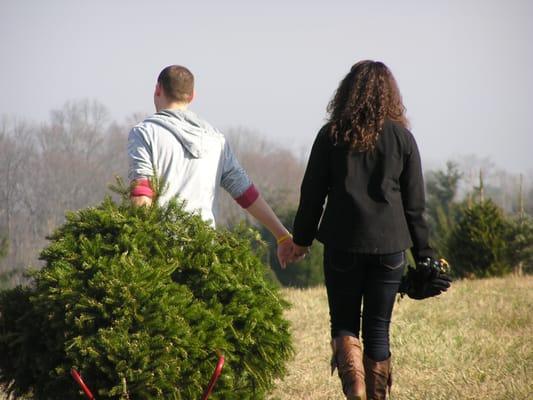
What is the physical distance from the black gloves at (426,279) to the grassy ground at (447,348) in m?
0.85

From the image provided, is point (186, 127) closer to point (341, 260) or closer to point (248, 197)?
point (248, 197)

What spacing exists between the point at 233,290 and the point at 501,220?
1263cm

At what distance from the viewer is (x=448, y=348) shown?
22.8 feet

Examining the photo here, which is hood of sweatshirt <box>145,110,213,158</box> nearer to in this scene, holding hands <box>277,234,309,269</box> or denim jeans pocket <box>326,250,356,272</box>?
holding hands <box>277,234,309,269</box>

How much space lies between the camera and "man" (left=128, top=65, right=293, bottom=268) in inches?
169

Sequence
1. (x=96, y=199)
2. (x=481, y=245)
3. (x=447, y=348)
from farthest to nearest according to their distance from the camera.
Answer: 1. (x=96, y=199)
2. (x=481, y=245)
3. (x=447, y=348)

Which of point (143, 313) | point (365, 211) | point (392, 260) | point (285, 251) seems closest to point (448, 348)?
point (285, 251)

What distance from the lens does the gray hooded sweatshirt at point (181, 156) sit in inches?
170

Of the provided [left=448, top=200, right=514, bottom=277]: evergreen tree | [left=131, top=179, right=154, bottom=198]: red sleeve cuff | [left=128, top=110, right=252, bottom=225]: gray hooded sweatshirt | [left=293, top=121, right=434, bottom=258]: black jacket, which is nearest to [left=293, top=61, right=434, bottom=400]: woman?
[left=293, top=121, right=434, bottom=258]: black jacket

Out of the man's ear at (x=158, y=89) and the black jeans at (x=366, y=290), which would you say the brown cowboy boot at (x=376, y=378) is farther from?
the man's ear at (x=158, y=89)

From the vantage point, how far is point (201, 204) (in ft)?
14.5

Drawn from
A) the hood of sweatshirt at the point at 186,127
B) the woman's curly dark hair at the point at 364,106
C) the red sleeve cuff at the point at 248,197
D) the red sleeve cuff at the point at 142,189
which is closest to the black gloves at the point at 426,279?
the woman's curly dark hair at the point at 364,106

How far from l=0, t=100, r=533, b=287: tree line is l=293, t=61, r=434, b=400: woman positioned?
9.04ft

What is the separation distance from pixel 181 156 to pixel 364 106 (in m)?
1.02
